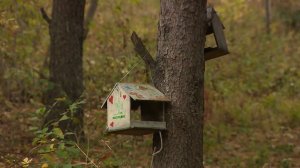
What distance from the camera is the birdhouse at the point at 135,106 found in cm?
391

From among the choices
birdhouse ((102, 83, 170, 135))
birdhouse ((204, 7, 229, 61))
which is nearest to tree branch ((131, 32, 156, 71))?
birdhouse ((102, 83, 170, 135))

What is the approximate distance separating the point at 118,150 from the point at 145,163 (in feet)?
1.92

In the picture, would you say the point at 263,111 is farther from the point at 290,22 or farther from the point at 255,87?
the point at 290,22

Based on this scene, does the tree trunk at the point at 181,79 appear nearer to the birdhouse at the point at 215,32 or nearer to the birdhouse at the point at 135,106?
the birdhouse at the point at 135,106

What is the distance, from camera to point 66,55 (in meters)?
7.41

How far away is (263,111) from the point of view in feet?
32.0

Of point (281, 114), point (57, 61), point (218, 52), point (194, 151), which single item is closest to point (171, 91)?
point (194, 151)

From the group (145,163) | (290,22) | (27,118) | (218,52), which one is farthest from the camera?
(290,22)

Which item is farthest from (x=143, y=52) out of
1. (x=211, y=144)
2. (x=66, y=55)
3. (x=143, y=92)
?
(x=211, y=144)

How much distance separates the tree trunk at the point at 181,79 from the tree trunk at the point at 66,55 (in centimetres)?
345

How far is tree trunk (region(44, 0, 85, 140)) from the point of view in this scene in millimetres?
7344

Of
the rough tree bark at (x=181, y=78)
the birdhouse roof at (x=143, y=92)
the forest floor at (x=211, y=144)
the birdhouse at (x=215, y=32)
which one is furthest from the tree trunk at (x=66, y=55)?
the rough tree bark at (x=181, y=78)

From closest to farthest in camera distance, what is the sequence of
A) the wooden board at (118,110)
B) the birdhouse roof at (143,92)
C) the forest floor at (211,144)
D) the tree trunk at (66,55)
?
the birdhouse roof at (143,92)
the wooden board at (118,110)
the forest floor at (211,144)
the tree trunk at (66,55)

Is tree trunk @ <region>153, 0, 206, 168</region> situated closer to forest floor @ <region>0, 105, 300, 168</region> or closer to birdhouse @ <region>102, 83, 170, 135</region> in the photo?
birdhouse @ <region>102, 83, 170, 135</region>
